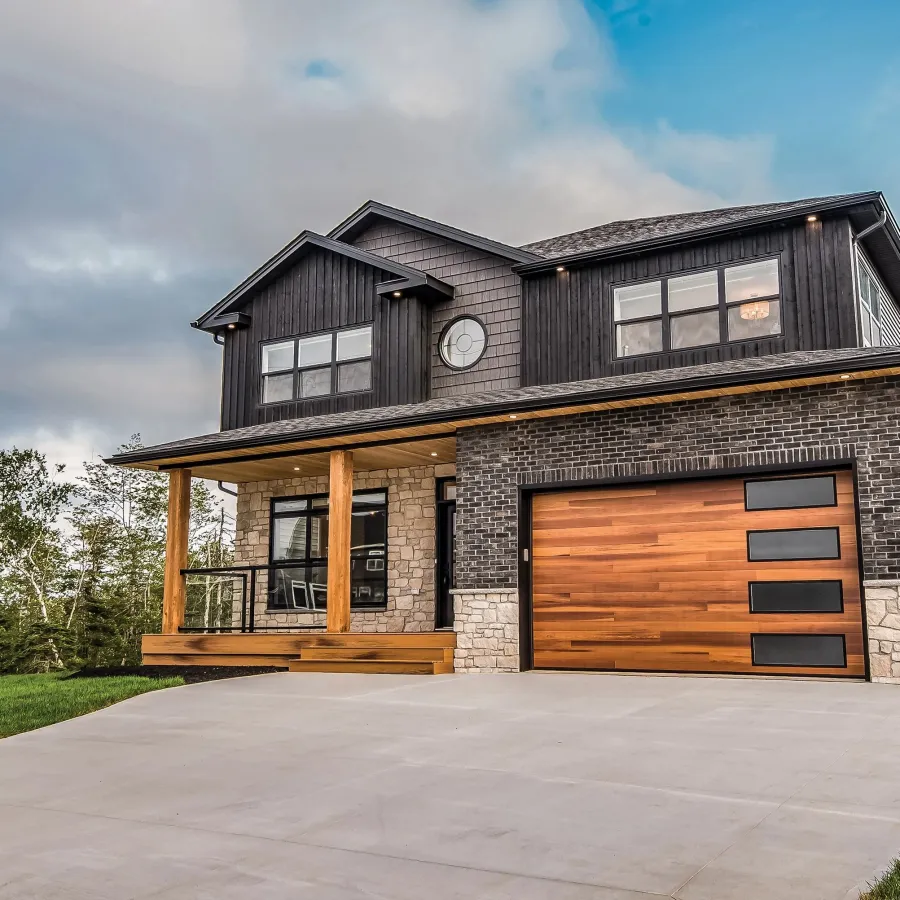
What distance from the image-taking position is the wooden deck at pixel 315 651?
11.2m

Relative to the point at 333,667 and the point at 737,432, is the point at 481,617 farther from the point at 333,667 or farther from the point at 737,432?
the point at 737,432

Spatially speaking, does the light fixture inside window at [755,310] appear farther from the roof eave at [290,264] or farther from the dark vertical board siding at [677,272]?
the roof eave at [290,264]

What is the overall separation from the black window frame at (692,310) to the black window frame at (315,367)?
3891mm

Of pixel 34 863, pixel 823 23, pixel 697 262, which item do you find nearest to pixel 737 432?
pixel 697 262

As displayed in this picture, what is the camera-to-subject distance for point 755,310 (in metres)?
11.9

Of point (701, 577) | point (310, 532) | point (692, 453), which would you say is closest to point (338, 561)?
point (310, 532)

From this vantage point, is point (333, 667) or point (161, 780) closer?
point (161, 780)

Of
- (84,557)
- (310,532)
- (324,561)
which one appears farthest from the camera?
(84,557)

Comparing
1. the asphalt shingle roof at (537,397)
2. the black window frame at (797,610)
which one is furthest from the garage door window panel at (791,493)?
the asphalt shingle roof at (537,397)

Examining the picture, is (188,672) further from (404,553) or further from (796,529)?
(796,529)

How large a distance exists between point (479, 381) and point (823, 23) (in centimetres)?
1155

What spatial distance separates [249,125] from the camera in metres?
21.0

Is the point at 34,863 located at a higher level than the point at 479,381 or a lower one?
lower

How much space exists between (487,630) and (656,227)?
6786 millimetres
